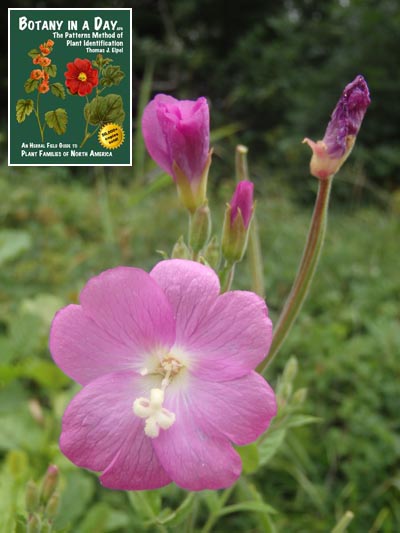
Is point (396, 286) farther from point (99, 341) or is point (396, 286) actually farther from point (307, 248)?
point (99, 341)

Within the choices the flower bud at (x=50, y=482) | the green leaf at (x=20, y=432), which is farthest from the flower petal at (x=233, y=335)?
the green leaf at (x=20, y=432)

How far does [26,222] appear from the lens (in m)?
2.48

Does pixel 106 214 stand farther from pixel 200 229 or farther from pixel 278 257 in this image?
pixel 200 229

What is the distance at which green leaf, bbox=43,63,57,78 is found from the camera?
0.97 metres

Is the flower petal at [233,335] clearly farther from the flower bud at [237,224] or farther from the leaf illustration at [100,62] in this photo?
the leaf illustration at [100,62]

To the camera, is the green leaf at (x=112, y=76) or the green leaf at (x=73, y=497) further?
the green leaf at (x=73, y=497)

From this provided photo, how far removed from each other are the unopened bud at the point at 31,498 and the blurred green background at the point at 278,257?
0.03 m

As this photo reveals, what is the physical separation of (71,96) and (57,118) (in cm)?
4

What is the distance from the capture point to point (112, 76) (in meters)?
0.96

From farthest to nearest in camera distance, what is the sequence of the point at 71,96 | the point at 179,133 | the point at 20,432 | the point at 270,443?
1. the point at 20,432
2. the point at 71,96
3. the point at 270,443
4. the point at 179,133

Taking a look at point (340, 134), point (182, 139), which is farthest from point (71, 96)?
point (340, 134)

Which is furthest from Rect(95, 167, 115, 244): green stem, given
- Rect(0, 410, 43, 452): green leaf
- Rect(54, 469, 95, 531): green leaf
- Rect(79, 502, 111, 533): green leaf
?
Rect(79, 502, 111, 533): green leaf

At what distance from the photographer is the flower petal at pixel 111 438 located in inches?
23.7

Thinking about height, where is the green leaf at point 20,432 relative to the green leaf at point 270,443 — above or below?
below
